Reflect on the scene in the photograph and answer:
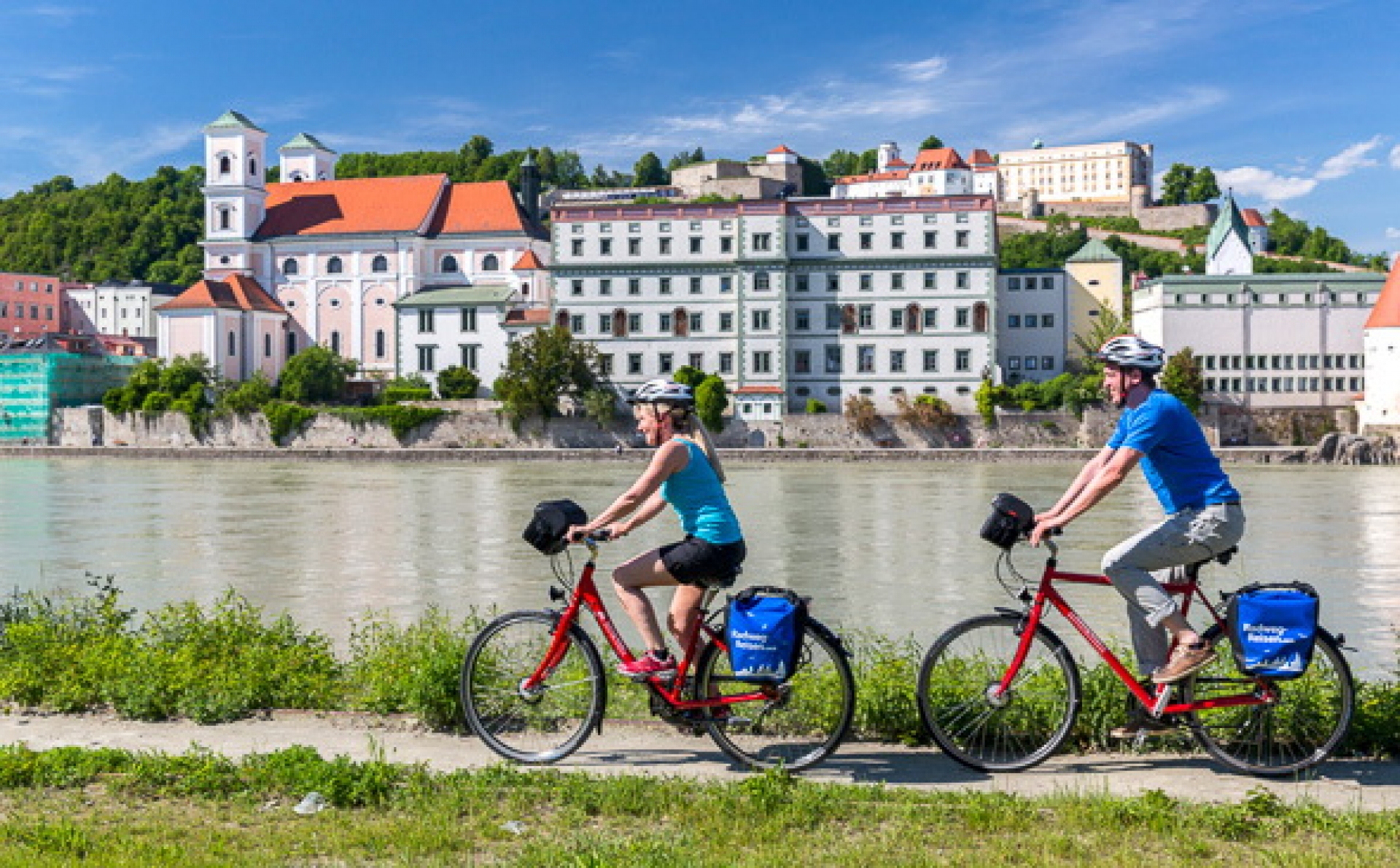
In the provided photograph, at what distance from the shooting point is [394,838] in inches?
213

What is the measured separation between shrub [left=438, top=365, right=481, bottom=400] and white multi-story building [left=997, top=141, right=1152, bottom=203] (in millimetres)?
99195

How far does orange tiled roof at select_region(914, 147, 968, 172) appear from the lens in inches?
5812

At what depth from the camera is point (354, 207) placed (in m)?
97.0

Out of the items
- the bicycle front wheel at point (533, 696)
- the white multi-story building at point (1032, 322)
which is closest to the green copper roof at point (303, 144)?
the white multi-story building at point (1032, 322)

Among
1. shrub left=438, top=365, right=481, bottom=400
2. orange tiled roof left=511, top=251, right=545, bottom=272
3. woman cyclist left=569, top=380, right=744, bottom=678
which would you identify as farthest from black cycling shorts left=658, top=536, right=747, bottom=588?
orange tiled roof left=511, top=251, right=545, bottom=272

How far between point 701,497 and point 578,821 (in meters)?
1.76

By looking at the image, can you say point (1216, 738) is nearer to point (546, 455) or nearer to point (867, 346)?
point (546, 455)

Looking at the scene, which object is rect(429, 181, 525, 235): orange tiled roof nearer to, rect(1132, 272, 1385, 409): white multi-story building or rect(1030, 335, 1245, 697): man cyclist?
rect(1132, 272, 1385, 409): white multi-story building

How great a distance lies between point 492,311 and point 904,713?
256 feet

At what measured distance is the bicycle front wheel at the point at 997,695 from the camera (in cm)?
663

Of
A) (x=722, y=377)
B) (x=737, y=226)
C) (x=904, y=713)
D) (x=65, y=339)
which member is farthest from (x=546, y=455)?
(x=904, y=713)

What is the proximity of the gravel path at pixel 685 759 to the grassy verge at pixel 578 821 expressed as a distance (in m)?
0.33

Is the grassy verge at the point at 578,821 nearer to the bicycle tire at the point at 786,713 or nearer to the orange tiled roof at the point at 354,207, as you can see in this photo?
the bicycle tire at the point at 786,713

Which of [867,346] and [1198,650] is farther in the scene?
[867,346]
